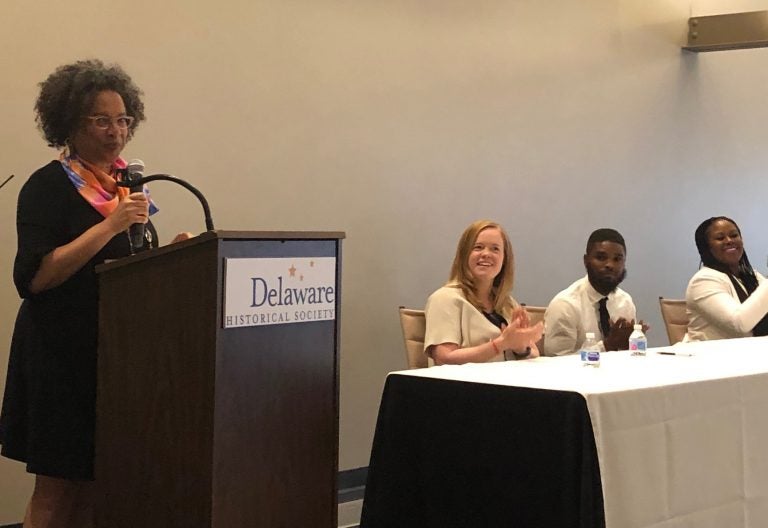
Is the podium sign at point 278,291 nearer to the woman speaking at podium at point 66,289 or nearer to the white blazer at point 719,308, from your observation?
the woman speaking at podium at point 66,289

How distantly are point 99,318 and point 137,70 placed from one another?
61.5 inches

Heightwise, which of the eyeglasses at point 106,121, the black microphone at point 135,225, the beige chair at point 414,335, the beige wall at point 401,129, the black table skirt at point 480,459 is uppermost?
the beige wall at point 401,129

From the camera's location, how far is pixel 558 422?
2.15 meters

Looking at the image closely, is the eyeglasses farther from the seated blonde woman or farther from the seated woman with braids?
the seated woman with braids

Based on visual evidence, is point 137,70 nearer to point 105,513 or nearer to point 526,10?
point 105,513

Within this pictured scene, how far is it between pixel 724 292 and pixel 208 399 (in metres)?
2.91

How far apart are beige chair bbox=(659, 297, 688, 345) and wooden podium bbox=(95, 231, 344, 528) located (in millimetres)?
2807

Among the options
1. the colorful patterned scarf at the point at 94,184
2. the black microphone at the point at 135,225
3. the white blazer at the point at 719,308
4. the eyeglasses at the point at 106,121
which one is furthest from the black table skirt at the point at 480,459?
the white blazer at the point at 719,308

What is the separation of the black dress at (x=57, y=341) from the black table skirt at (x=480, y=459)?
2.39 feet

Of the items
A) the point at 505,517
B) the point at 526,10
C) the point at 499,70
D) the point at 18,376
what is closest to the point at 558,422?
the point at 505,517

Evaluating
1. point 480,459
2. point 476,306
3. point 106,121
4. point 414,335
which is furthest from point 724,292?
point 106,121

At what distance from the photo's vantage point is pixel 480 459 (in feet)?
7.48

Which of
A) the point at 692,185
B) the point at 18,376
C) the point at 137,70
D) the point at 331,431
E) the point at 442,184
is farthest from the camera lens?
the point at 692,185

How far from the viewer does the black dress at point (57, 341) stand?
225 cm
